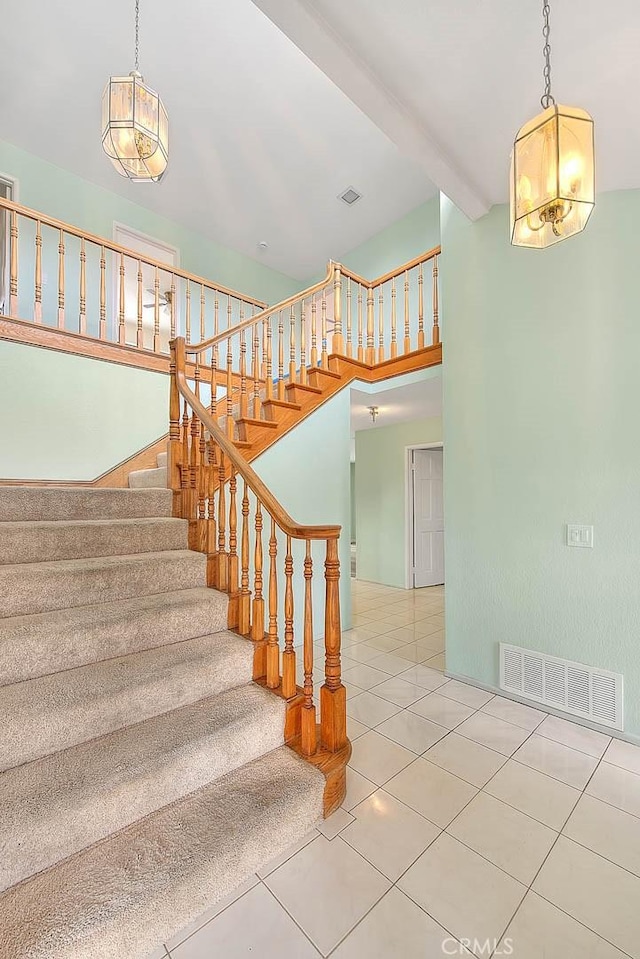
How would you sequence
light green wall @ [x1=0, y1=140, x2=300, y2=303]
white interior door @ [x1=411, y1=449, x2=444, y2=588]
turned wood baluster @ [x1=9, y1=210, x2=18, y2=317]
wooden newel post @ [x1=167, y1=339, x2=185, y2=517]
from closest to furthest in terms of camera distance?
wooden newel post @ [x1=167, y1=339, x2=185, y2=517] → turned wood baluster @ [x1=9, y1=210, x2=18, y2=317] → light green wall @ [x1=0, y1=140, x2=300, y2=303] → white interior door @ [x1=411, y1=449, x2=444, y2=588]

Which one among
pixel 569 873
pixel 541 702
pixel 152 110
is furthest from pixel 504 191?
pixel 569 873

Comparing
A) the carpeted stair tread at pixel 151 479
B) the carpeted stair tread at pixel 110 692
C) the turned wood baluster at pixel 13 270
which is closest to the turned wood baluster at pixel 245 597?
the carpeted stair tread at pixel 110 692

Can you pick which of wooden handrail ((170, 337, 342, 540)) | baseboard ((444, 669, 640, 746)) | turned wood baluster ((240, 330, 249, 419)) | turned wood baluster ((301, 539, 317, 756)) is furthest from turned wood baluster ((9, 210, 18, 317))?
baseboard ((444, 669, 640, 746))

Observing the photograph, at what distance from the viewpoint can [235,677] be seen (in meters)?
1.96

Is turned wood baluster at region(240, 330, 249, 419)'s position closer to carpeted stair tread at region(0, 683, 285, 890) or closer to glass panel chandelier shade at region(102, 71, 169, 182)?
glass panel chandelier shade at region(102, 71, 169, 182)

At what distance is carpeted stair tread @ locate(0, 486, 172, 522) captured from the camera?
7.48ft

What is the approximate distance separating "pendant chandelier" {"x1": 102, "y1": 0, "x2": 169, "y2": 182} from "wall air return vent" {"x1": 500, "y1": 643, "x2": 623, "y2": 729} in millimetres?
3874

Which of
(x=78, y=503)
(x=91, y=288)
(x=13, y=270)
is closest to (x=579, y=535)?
(x=78, y=503)

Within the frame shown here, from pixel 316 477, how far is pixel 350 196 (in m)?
3.70

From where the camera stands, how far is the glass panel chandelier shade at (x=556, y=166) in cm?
129

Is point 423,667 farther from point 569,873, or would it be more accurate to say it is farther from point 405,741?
point 569,873

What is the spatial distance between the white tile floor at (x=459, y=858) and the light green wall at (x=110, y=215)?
5638 mm

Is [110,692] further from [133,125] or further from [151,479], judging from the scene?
[133,125]

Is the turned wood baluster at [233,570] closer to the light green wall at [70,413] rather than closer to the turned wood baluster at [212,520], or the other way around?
the turned wood baluster at [212,520]
